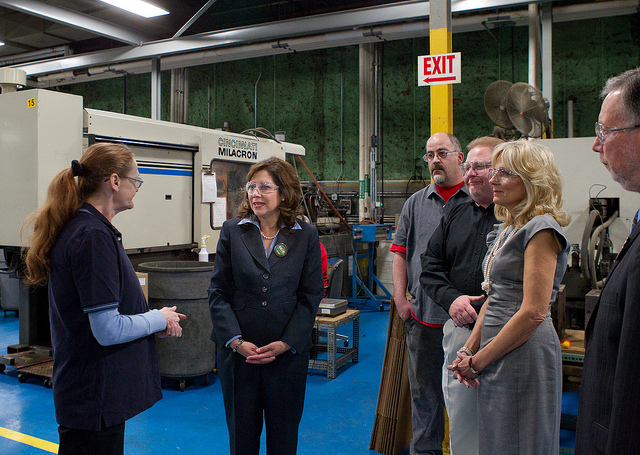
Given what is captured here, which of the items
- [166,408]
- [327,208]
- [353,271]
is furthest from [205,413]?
[327,208]

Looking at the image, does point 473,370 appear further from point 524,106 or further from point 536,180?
point 524,106

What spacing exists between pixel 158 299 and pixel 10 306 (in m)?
3.42

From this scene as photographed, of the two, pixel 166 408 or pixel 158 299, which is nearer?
pixel 166 408

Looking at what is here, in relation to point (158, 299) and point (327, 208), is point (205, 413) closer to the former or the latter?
point (158, 299)

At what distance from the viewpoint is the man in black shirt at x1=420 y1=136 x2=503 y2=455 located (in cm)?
180

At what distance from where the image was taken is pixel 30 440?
2.89 meters

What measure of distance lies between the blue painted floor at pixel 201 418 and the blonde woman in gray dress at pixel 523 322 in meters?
1.29

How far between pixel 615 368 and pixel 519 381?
2.12ft

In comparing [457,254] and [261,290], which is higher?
[457,254]

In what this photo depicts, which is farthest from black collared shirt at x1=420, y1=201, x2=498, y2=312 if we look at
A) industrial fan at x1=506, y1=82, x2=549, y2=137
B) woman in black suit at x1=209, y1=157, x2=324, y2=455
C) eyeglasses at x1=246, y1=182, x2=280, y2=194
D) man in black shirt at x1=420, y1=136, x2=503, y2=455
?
industrial fan at x1=506, y1=82, x2=549, y2=137

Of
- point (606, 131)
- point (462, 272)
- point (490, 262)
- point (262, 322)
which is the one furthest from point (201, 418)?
point (606, 131)

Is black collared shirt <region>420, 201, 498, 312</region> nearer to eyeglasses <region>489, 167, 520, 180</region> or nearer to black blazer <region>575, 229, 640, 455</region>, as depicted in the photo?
eyeglasses <region>489, 167, 520, 180</region>

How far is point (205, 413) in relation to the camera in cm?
333

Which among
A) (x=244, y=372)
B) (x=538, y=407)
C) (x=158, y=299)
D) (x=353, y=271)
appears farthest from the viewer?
(x=353, y=271)
